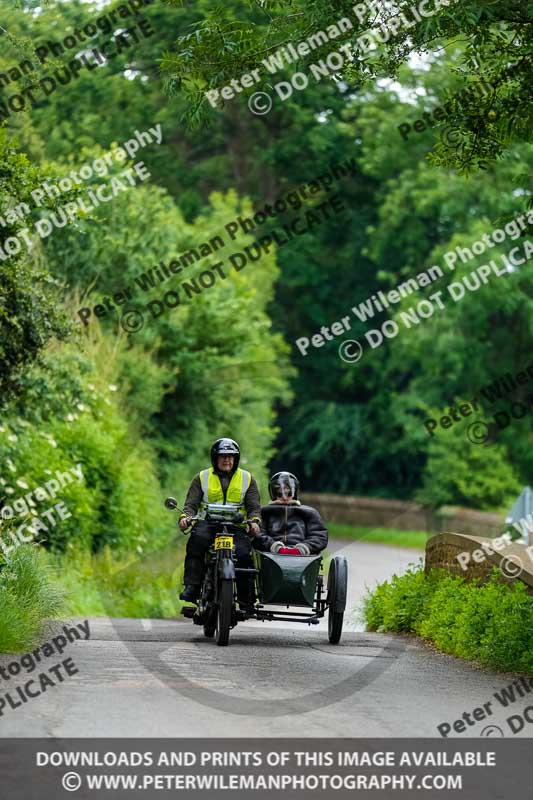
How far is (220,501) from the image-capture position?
1470 cm

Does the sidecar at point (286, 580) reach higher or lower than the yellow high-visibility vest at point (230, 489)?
lower

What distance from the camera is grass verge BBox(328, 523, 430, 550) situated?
157 ft

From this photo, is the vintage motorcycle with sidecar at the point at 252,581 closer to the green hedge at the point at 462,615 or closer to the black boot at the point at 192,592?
the black boot at the point at 192,592

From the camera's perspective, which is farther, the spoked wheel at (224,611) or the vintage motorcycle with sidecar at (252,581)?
the vintage motorcycle with sidecar at (252,581)

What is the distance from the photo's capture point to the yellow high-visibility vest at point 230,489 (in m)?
14.6

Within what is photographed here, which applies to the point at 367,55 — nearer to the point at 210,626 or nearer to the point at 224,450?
the point at 224,450

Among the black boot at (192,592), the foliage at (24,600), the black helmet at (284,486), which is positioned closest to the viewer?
the foliage at (24,600)

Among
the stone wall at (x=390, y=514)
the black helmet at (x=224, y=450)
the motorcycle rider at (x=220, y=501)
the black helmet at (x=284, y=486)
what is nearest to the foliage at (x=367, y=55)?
the black helmet at (x=224, y=450)

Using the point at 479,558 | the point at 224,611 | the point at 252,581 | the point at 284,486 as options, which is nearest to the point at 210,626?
the point at 252,581

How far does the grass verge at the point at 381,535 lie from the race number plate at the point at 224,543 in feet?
108

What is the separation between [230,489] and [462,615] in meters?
2.65

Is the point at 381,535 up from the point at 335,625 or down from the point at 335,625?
down

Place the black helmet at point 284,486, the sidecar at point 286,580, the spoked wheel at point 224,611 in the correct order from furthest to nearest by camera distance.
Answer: the black helmet at point 284,486
the sidecar at point 286,580
the spoked wheel at point 224,611
